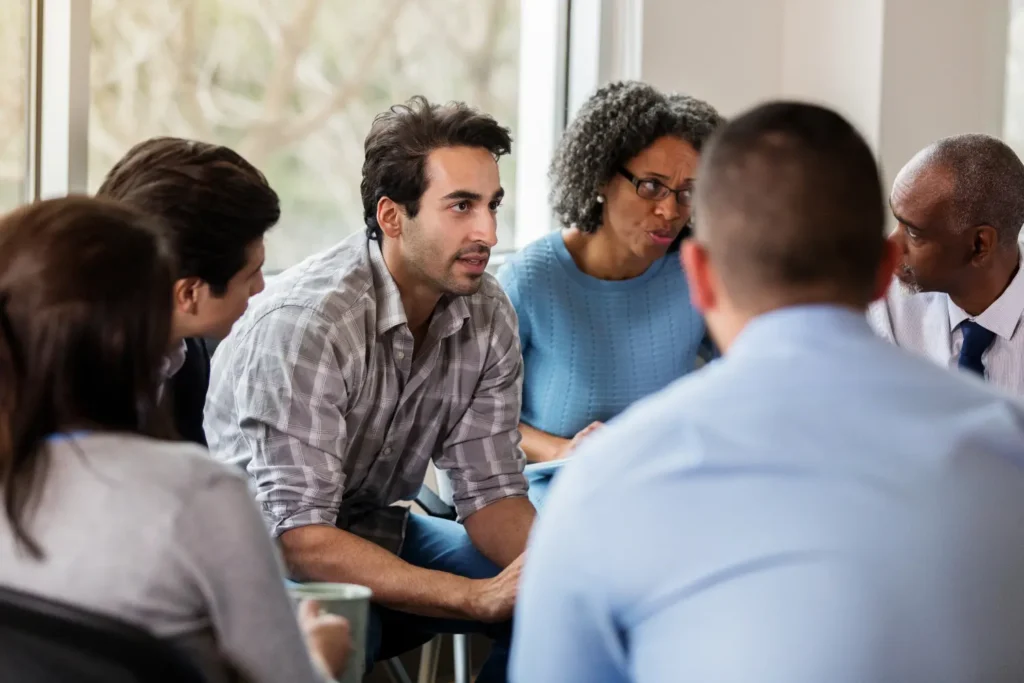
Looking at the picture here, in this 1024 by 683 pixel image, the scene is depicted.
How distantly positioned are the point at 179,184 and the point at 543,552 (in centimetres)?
100

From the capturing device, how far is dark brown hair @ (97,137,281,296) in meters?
1.76

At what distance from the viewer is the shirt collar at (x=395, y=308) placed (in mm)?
2217

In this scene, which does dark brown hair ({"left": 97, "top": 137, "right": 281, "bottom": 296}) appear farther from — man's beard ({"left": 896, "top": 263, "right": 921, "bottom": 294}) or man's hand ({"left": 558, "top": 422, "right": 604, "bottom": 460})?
man's beard ({"left": 896, "top": 263, "right": 921, "bottom": 294})

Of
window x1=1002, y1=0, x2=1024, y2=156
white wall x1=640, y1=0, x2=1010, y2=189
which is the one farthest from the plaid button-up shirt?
window x1=1002, y1=0, x2=1024, y2=156

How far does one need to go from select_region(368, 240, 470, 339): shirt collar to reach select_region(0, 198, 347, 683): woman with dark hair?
0.99 meters

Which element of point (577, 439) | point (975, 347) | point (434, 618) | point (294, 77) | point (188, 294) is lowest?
point (434, 618)

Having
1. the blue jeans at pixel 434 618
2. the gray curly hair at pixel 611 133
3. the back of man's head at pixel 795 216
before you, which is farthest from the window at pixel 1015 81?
the back of man's head at pixel 795 216

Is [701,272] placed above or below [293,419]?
above

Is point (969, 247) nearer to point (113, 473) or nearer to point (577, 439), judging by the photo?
point (577, 439)

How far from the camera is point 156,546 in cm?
111

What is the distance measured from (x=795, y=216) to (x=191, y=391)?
1.42m

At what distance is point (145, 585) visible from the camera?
3.65 ft

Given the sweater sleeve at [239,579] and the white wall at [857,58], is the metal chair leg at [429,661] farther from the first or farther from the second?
the white wall at [857,58]

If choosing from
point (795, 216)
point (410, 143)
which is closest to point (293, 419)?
point (410, 143)
